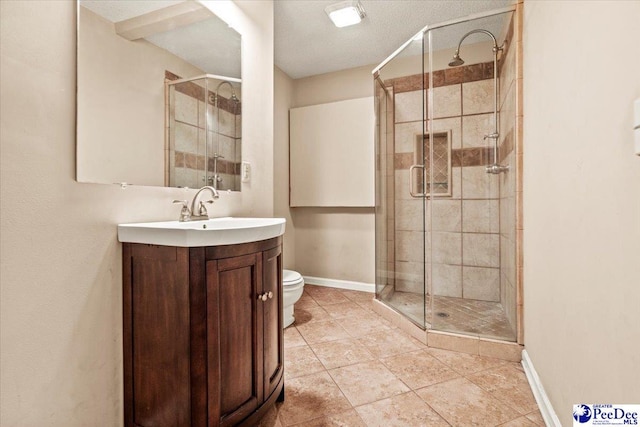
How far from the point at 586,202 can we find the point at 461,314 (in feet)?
5.43

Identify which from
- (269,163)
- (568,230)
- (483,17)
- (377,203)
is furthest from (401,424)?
(483,17)

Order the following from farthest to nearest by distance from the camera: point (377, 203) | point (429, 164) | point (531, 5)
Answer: point (377, 203) < point (429, 164) < point (531, 5)

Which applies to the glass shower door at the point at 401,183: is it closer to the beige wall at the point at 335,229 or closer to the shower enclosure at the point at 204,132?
the beige wall at the point at 335,229

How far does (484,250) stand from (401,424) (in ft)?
5.86

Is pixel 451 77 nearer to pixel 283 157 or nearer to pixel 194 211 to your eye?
pixel 283 157

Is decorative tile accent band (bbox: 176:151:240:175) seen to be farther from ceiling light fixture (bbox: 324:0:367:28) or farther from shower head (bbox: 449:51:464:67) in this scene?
shower head (bbox: 449:51:464:67)

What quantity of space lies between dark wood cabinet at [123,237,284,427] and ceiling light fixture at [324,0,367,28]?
6.37 ft

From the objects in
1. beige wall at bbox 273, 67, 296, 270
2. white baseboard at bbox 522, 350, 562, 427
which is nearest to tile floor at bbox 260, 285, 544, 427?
white baseboard at bbox 522, 350, 562, 427

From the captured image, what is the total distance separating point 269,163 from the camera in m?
2.26

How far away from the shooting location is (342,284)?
3555mm

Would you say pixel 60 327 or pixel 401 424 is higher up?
pixel 60 327

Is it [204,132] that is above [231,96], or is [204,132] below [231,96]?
below

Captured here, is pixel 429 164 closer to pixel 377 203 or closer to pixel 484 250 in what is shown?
pixel 377 203

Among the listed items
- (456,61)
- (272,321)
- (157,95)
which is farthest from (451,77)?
(272,321)
